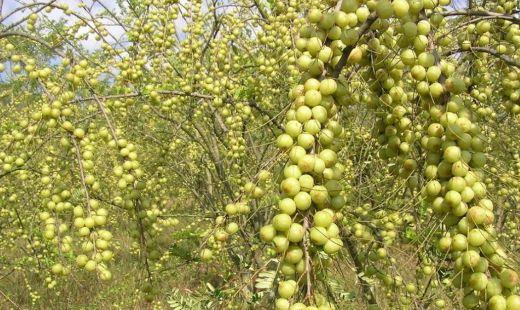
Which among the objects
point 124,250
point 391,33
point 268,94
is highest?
point 391,33

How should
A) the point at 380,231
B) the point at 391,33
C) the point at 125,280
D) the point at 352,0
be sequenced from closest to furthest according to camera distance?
1. the point at 352,0
2. the point at 391,33
3. the point at 380,231
4. the point at 125,280

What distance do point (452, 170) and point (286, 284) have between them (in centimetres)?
52

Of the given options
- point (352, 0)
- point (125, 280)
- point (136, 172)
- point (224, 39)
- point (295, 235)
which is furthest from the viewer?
point (125, 280)

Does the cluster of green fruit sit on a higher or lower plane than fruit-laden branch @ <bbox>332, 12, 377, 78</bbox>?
lower

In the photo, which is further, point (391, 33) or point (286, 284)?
point (391, 33)

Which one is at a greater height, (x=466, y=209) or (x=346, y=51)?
(x=346, y=51)

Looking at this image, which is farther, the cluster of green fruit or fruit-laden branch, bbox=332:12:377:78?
fruit-laden branch, bbox=332:12:377:78

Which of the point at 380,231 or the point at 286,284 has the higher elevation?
the point at 286,284

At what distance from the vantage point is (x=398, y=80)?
1623mm

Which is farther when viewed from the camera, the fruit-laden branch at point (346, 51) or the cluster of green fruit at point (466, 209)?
the fruit-laden branch at point (346, 51)

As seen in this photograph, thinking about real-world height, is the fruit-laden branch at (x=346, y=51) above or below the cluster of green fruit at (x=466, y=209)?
above

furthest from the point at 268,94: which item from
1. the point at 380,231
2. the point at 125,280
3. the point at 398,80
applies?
the point at 125,280

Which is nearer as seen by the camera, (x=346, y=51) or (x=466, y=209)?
(x=466, y=209)

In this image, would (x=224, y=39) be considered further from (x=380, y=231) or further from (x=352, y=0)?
(x=352, y=0)
